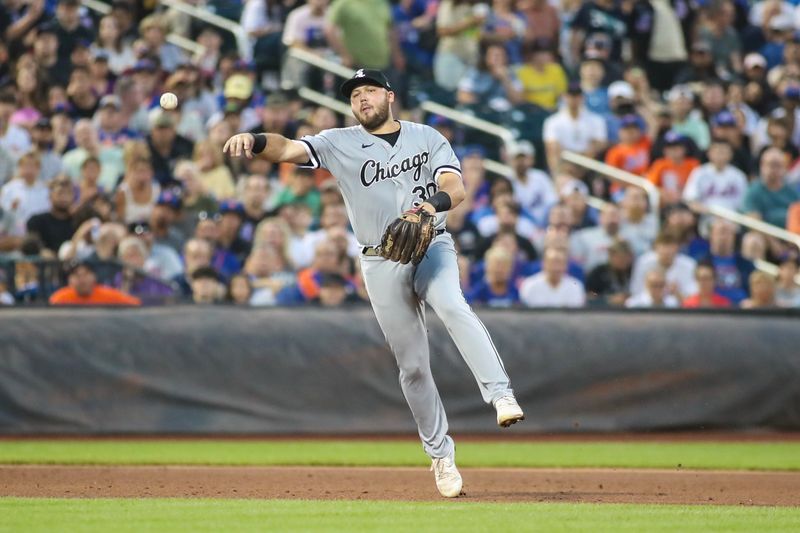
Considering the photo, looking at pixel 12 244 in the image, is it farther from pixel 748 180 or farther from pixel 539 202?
pixel 748 180

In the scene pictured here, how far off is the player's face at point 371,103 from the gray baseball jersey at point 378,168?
0.37 ft

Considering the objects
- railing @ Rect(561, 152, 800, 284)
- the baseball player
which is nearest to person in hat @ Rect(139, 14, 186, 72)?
railing @ Rect(561, 152, 800, 284)

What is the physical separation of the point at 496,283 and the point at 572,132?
2.98 m

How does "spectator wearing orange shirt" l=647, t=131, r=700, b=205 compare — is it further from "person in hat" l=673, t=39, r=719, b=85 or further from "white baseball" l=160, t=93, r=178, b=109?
"white baseball" l=160, t=93, r=178, b=109

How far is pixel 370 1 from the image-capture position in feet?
52.2

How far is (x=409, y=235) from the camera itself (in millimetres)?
7109

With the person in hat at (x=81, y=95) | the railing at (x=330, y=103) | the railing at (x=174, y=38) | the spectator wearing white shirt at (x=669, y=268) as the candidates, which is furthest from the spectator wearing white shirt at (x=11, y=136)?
the spectator wearing white shirt at (x=669, y=268)

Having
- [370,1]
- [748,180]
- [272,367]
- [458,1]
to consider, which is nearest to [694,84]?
[748,180]

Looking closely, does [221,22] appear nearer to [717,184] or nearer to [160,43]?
[160,43]

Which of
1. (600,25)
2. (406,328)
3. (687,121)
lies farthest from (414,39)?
(406,328)

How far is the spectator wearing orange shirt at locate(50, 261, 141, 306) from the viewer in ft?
39.8

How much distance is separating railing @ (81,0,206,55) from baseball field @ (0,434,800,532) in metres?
5.99

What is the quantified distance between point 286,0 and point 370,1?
1147mm

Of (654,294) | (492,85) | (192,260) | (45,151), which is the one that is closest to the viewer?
(654,294)
